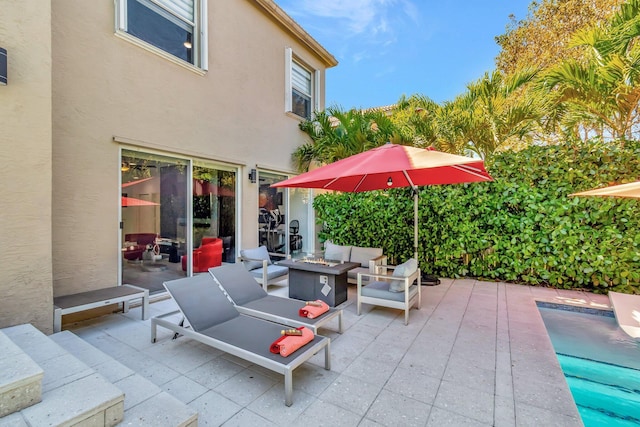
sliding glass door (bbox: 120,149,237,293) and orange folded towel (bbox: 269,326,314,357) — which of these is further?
sliding glass door (bbox: 120,149,237,293)

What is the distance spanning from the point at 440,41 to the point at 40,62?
647 inches

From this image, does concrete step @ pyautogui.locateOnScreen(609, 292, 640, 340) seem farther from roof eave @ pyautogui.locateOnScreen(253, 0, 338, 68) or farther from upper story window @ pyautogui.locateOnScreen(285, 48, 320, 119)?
Answer: roof eave @ pyautogui.locateOnScreen(253, 0, 338, 68)

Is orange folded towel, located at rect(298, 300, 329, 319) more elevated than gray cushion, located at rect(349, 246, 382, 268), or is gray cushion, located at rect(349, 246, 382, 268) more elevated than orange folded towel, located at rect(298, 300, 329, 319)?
gray cushion, located at rect(349, 246, 382, 268)

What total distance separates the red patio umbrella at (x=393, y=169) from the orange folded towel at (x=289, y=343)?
83.8 inches

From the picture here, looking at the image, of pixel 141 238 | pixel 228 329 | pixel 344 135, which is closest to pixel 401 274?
pixel 228 329

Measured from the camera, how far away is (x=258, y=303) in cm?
447

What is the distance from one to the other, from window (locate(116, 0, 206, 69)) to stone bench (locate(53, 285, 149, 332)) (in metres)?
4.44

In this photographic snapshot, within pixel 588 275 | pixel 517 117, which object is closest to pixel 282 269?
pixel 517 117

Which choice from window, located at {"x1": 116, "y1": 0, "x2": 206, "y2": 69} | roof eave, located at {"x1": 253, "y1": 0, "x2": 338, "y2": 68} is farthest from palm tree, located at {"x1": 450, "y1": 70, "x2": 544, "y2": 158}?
window, located at {"x1": 116, "y1": 0, "x2": 206, "y2": 69}

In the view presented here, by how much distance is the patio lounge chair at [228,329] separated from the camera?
2899 mm

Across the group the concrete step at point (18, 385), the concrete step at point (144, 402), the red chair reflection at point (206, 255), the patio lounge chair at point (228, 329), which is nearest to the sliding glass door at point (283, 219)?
the red chair reflection at point (206, 255)

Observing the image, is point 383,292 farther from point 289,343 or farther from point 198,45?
Result: point 198,45

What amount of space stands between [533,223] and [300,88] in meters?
7.95

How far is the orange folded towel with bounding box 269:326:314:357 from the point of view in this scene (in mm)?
2969
